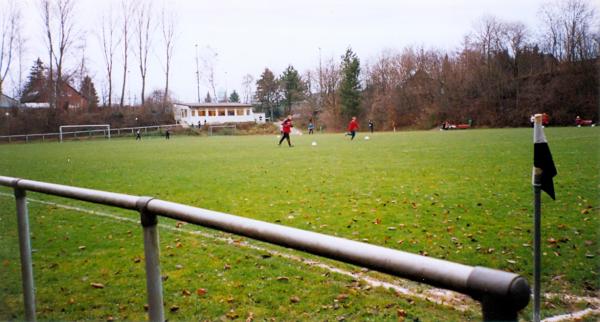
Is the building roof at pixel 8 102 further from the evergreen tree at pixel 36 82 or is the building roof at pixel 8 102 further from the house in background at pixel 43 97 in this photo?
the evergreen tree at pixel 36 82

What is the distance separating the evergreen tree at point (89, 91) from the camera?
70.2 meters

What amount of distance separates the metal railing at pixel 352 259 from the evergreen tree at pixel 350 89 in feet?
251

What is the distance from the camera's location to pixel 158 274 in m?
2.19

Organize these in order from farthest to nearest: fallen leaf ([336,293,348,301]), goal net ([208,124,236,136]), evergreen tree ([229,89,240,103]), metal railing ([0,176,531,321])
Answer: evergreen tree ([229,89,240,103]), goal net ([208,124,236,136]), fallen leaf ([336,293,348,301]), metal railing ([0,176,531,321])

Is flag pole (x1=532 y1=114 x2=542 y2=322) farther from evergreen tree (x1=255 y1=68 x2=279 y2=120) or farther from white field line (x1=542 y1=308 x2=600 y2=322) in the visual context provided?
evergreen tree (x1=255 y1=68 x2=279 y2=120)

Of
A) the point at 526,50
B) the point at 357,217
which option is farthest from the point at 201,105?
the point at 357,217

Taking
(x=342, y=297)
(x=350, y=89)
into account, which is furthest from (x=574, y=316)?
(x=350, y=89)

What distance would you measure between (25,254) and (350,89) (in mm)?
76853

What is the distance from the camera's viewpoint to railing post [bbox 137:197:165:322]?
2.10 metres

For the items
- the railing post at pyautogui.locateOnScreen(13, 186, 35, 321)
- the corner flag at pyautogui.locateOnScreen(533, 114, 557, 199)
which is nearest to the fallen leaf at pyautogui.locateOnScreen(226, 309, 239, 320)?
the railing post at pyautogui.locateOnScreen(13, 186, 35, 321)

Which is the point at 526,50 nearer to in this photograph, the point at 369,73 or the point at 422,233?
the point at 369,73

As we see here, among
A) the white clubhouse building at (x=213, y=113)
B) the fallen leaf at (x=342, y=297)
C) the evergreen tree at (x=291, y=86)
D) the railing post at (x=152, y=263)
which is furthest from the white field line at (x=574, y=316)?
the evergreen tree at (x=291, y=86)

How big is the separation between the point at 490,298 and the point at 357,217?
6666mm

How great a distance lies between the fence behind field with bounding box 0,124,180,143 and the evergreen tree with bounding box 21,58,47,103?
31.9ft
